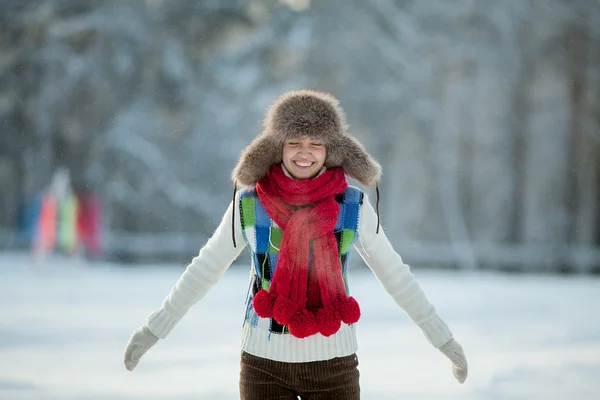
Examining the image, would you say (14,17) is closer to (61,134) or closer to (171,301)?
(61,134)

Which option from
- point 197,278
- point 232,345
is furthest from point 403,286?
point 232,345

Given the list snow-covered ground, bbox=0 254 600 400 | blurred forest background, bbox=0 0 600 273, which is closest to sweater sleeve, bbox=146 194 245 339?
snow-covered ground, bbox=0 254 600 400

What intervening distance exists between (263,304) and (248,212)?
0.92 feet

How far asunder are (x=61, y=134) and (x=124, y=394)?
13.0 metres

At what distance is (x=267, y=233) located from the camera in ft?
7.54

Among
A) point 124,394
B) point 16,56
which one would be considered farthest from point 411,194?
point 124,394

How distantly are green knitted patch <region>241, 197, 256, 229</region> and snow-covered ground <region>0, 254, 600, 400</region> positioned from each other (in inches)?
70.1

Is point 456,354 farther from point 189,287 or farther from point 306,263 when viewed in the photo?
point 189,287

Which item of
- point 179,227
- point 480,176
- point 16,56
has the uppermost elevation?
point 16,56

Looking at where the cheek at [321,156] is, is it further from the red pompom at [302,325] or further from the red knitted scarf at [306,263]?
the red pompom at [302,325]

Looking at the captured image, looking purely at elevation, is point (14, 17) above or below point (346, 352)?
above

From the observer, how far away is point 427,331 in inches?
94.6

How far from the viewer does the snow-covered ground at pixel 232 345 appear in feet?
13.5

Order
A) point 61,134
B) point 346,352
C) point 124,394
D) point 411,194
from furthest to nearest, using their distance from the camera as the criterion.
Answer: point 411,194, point 61,134, point 124,394, point 346,352
